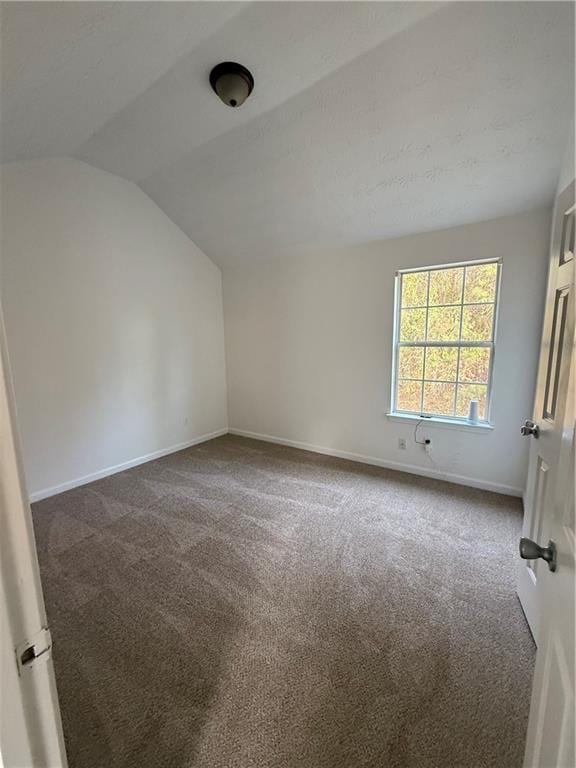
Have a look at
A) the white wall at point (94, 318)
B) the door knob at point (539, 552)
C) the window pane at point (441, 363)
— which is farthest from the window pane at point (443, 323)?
the white wall at point (94, 318)

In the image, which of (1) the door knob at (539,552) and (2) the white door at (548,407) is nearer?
(1) the door knob at (539,552)

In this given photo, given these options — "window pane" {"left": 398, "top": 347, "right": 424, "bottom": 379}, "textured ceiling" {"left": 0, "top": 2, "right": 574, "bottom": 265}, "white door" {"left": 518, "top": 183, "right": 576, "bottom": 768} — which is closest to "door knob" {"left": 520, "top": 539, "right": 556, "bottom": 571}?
"white door" {"left": 518, "top": 183, "right": 576, "bottom": 768}

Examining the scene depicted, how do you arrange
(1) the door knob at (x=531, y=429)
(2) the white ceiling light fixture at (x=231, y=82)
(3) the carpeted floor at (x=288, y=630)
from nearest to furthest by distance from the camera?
(3) the carpeted floor at (x=288, y=630) → (1) the door knob at (x=531, y=429) → (2) the white ceiling light fixture at (x=231, y=82)

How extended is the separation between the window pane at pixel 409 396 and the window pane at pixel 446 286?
79 cm

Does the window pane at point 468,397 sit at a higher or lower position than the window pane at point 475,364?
lower

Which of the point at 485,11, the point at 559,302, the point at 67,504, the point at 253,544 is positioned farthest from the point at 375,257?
the point at 67,504

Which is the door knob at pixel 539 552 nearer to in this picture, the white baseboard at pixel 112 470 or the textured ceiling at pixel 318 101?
the textured ceiling at pixel 318 101

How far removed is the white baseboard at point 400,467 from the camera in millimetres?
2879

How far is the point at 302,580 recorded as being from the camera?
190cm

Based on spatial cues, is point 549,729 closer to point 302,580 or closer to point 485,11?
point 302,580

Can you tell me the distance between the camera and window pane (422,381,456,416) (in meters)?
3.10

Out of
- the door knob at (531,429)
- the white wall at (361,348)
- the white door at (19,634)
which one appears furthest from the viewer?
the white wall at (361,348)

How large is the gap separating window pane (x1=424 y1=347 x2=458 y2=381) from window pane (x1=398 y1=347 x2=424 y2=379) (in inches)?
2.5

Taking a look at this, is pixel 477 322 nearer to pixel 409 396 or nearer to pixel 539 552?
pixel 409 396
